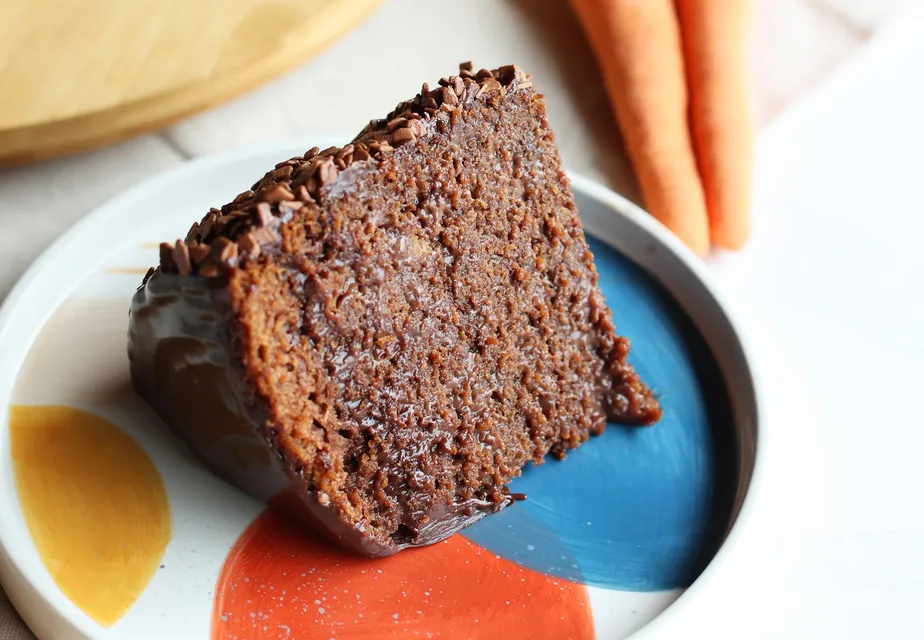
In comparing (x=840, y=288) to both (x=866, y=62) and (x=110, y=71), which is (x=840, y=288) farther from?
(x=110, y=71)

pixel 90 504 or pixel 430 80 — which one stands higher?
pixel 90 504

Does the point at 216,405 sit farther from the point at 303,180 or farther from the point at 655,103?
the point at 655,103

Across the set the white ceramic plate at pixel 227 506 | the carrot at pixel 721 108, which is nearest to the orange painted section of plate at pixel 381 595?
the white ceramic plate at pixel 227 506

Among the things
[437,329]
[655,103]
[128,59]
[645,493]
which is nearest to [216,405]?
[437,329]

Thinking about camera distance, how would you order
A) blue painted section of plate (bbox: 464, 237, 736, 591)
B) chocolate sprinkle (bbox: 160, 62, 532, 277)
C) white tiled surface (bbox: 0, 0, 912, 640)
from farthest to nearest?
white tiled surface (bbox: 0, 0, 912, 640), blue painted section of plate (bbox: 464, 237, 736, 591), chocolate sprinkle (bbox: 160, 62, 532, 277)

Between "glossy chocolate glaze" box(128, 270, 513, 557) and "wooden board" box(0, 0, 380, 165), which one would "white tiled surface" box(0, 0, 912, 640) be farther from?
"glossy chocolate glaze" box(128, 270, 513, 557)

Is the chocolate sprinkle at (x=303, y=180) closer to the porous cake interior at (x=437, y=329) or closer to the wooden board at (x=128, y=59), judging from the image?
the porous cake interior at (x=437, y=329)

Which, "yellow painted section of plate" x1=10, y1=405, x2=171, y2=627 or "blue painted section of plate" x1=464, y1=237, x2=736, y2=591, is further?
"blue painted section of plate" x1=464, y1=237, x2=736, y2=591

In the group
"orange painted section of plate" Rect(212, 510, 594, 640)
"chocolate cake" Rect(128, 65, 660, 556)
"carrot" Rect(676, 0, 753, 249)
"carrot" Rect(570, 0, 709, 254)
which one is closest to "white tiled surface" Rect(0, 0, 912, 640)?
"carrot" Rect(570, 0, 709, 254)
